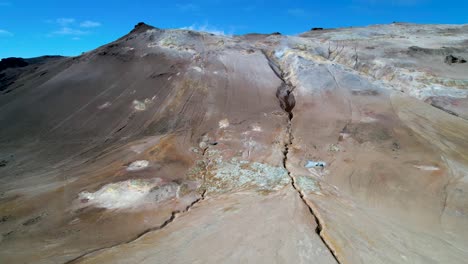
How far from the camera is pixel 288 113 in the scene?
11.7 meters

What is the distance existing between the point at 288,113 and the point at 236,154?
3.48 m

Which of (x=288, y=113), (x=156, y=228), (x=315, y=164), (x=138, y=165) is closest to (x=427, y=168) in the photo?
(x=315, y=164)

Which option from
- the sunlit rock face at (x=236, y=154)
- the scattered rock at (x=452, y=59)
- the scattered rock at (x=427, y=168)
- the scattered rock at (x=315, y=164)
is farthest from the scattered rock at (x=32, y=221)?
the scattered rock at (x=452, y=59)

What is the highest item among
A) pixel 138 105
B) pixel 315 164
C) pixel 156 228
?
pixel 138 105

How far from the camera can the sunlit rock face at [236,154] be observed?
556cm

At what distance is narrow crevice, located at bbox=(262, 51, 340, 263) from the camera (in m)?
5.72

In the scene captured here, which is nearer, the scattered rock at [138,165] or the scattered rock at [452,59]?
the scattered rock at [138,165]

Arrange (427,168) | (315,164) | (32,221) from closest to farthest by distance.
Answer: (32,221) → (427,168) → (315,164)

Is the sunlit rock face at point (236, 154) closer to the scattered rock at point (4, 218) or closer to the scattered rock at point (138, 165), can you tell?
the scattered rock at point (138, 165)

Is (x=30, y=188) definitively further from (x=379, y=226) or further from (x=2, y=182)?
(x=379, y=226)

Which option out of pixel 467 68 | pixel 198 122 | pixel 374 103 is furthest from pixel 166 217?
pixel 467 68

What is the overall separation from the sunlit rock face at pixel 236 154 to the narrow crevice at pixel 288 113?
2.3 inches

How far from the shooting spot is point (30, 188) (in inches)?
303

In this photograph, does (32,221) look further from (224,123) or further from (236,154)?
(224,123)
